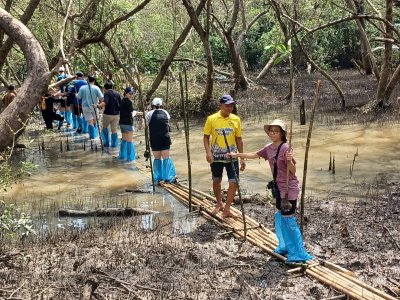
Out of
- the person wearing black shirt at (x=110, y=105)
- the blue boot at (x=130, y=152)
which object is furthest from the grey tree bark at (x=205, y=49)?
the blue boot at (x=130, y=152)

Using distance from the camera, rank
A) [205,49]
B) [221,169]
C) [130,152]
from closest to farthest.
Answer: [221,169]
[130,152]
[205,49]

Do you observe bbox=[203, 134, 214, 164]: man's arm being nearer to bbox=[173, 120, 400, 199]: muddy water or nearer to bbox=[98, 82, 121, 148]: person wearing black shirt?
bbox=[173, 120, 400, 199]: muddy water

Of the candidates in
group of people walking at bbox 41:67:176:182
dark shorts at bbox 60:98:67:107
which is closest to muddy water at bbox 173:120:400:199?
group of people walking at bbox 41:67:176:182

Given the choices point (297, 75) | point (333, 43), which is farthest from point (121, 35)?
point (333, 43)

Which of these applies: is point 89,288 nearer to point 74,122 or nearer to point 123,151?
point 123,151

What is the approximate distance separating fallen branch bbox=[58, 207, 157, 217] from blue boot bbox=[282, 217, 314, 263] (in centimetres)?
266

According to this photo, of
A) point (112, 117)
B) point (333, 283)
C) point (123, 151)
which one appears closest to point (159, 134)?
point (123, 151)

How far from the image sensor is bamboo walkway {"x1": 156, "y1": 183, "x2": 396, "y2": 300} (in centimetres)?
495

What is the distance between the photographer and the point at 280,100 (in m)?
20.8

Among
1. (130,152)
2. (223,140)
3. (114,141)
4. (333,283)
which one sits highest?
(223,140)

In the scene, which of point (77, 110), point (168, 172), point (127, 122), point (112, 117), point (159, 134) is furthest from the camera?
point (77, 110)

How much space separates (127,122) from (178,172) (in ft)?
4.97

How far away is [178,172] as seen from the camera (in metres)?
10.7

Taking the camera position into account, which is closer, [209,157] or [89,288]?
[89,288]
